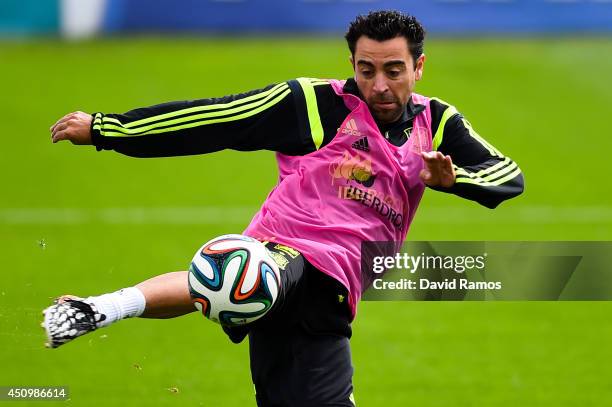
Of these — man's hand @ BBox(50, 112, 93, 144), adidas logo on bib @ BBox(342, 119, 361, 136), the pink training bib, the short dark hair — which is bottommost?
the pink training bib

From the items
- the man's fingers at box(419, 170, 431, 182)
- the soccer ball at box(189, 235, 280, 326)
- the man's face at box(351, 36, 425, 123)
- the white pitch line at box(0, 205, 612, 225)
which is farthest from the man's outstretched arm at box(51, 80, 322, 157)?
the white pitch line at box(0, 205, 612, 225)

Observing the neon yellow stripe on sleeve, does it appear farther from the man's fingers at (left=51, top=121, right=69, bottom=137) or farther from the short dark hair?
the man's fingers at (left=51, top=121, right=69, bottom=137)

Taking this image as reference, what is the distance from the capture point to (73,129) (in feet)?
18.1

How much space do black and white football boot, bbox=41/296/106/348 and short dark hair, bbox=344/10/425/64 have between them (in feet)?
5.33

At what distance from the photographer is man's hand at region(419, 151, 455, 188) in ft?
17.3

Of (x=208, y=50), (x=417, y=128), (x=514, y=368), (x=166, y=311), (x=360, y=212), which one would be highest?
(x=208, y=50)

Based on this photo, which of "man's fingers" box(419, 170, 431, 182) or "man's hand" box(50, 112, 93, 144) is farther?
"man's hand" box(50, 112, 93, 144)

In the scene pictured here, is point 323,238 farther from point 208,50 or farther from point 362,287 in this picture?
point 208,50

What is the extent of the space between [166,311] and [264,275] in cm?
80

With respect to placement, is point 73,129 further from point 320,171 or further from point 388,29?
point 388,29

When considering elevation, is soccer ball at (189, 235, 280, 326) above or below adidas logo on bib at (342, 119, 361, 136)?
below

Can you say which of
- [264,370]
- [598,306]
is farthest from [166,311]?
[598,306]

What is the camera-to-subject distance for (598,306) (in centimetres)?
999

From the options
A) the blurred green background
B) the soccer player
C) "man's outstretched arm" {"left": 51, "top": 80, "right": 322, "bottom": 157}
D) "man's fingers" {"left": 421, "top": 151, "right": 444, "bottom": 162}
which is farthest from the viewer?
the blurred green background
